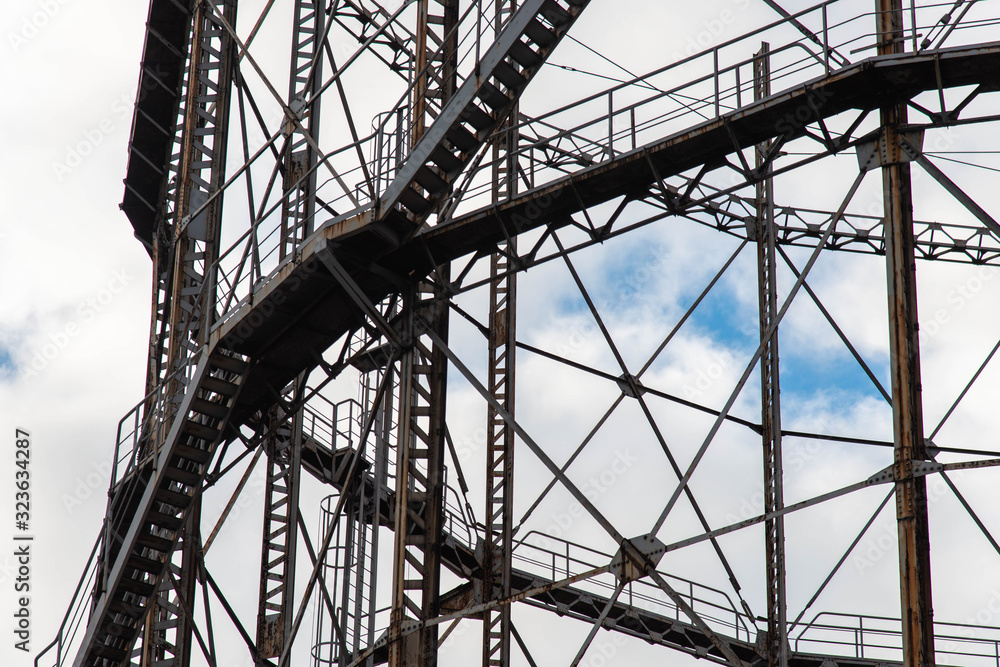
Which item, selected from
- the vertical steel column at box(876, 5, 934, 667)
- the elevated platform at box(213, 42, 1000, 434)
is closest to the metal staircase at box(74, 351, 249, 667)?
the elevated platform at box(213, 42, 1000, 434)

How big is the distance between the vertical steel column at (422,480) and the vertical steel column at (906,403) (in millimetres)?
6790

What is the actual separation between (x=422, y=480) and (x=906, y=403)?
321 inches

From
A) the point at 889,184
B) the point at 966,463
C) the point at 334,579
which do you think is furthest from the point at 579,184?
the point at 334,579

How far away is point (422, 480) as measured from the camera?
73.7 ft

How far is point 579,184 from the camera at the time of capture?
1962cm

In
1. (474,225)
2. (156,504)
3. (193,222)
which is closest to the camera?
(474,225)

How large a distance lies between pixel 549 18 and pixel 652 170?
93.6 inches

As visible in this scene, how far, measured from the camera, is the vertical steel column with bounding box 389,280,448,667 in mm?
20344

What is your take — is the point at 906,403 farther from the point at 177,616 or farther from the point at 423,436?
the point at 177,616

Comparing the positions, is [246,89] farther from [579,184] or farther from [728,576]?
[728,576]

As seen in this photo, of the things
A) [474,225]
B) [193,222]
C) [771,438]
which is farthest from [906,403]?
[193,222]

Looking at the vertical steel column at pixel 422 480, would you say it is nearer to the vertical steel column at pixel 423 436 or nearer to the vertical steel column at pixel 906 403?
the vertical steel column at pixel 423 436

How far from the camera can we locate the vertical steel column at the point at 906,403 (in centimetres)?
1612

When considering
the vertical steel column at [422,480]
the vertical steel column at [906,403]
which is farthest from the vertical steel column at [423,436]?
the vertical steel column at [906,403]
